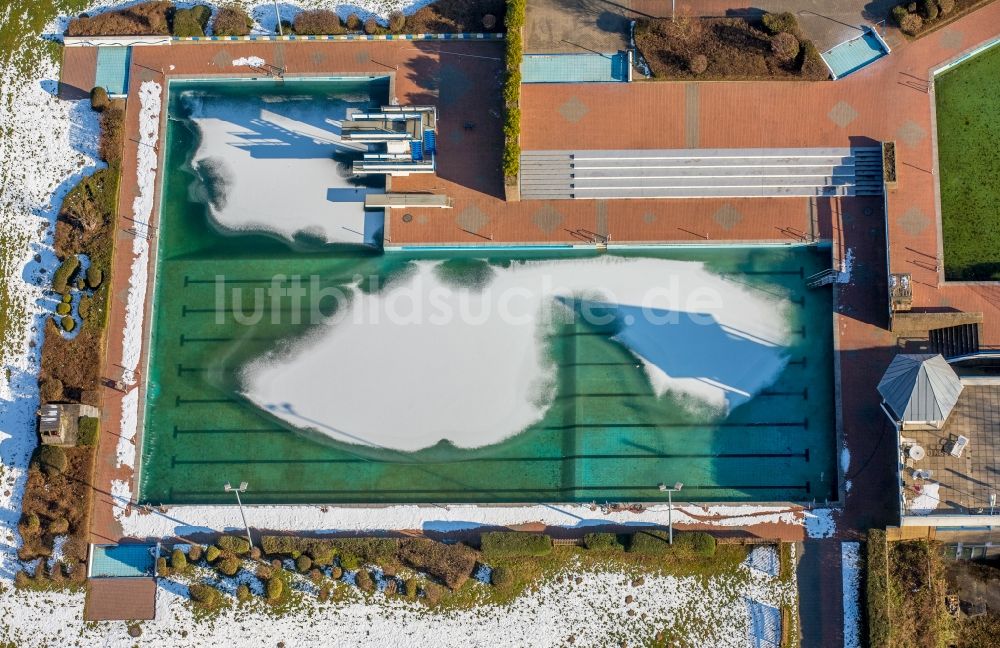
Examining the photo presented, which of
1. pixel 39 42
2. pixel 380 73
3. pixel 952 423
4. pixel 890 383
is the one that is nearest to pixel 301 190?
pixel 380 73

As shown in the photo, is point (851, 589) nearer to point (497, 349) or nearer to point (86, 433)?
point (497, 349)

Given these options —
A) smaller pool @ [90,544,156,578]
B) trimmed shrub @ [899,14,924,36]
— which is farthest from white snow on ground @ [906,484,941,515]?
smaller pool @ [90,544,156,578]

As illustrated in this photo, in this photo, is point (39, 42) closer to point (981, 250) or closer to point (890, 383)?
point (890, 383)

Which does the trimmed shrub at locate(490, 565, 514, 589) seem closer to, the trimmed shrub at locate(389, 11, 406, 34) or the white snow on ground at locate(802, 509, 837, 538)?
the white snow on ground at locate(802, 509, 837, 538)

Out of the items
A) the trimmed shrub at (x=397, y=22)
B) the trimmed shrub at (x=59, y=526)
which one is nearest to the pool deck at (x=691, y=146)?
the trimmed shrub at (x=397, y=22)

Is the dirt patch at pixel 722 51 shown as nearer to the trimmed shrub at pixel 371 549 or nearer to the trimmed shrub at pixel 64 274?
the trimmed shrub at pixel 371 549

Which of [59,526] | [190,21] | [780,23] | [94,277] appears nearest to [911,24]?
[780,23]
